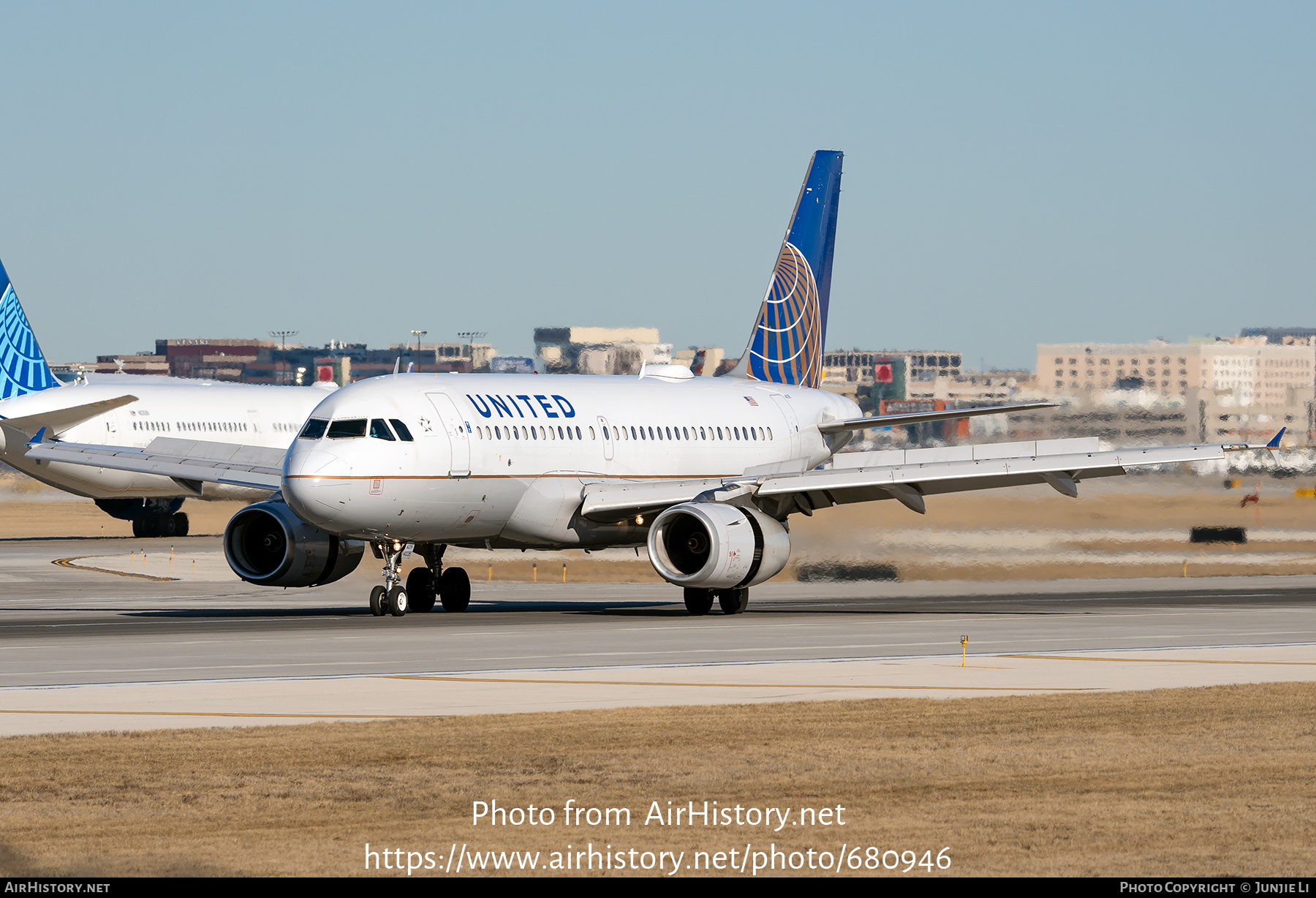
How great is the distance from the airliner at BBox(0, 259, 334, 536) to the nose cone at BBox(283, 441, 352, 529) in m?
28.5

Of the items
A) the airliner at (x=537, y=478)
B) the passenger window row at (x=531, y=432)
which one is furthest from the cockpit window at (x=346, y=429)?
the passenger window row at (x=531, y=432)

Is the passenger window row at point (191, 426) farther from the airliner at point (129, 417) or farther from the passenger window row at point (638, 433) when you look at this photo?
the passenger window row at point (638, 433)

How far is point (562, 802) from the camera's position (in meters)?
13.5

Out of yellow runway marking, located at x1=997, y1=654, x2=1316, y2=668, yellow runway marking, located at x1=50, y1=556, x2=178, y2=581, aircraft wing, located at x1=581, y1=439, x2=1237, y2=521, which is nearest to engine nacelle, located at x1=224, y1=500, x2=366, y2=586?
aircraft wing, located at x1=581, y1=439, x2=1237, y2=521

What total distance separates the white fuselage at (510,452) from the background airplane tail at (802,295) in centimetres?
477

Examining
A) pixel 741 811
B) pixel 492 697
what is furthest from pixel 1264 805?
pixel 492 697

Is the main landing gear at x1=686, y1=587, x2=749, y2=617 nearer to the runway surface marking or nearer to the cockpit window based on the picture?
the cockpit window

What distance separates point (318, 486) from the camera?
104 ft

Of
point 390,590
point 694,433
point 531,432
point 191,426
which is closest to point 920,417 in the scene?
point 694,433

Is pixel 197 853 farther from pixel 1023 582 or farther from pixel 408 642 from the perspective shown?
pixel 1023 582

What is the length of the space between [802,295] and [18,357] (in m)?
31.6

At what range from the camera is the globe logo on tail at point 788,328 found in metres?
47.4

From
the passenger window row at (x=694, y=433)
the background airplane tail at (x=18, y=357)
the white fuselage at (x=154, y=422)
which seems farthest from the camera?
the background airplane tail at (x=18, y=357)

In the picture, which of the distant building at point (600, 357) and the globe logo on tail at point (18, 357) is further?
the distant building at point (600, 357)
